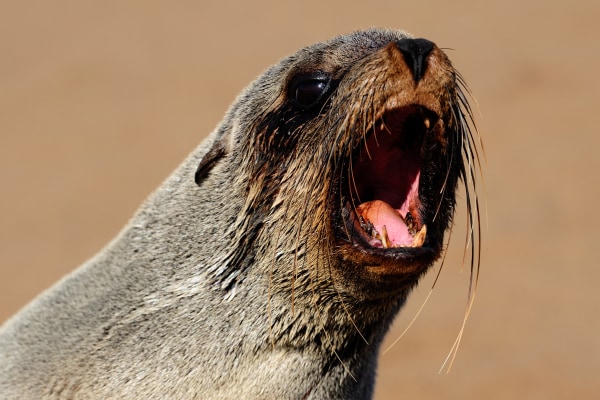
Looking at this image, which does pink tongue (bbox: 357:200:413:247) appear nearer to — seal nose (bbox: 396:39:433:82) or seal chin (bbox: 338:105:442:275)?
seal chin (bbox: 338:105:442:275)

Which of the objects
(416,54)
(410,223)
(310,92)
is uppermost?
(416,54)

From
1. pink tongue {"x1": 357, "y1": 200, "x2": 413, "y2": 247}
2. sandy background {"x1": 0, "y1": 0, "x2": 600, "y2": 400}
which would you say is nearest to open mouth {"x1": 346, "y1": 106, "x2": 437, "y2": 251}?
pink tongue {"x1": 357, "y1": 200, "x2": 413, "y2": 247}

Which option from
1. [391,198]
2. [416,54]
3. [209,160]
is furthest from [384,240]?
[209,160]

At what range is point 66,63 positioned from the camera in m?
16.1

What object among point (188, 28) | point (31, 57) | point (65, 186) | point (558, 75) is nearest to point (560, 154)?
point (558, 75)

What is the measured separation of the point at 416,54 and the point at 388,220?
566mm

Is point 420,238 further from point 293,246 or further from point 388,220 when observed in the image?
point 293,246

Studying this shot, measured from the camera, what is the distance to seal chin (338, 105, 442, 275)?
3.11m

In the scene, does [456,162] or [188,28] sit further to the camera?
[188,28]

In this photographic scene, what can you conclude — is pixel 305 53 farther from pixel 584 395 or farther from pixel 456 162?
pixel 584 395

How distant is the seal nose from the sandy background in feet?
15.3

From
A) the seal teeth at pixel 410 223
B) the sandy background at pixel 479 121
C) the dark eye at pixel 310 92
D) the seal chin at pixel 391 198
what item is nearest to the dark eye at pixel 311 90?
the dark eye at pixel 310 92

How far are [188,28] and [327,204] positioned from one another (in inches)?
575

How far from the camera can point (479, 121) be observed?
508 inches
